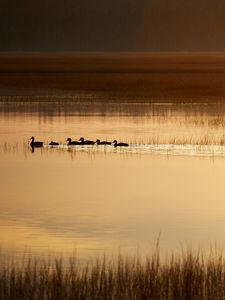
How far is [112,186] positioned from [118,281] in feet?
32.9

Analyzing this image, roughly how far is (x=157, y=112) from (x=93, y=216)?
2409 cm

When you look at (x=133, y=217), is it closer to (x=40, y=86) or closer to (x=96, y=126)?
(x=96, y=126)

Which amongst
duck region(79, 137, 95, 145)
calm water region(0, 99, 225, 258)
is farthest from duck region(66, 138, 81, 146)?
calm water region(0, 99, 225, 258)

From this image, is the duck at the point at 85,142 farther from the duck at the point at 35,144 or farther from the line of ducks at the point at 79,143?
the duck at the point at 35,144

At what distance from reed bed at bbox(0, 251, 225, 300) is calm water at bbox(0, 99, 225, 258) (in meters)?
1.68

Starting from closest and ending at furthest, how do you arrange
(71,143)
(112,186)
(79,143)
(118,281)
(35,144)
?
(118,281) → (112,186) → (35,144) → (71,143) → (79,143)

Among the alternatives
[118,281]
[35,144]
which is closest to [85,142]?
[35,144]

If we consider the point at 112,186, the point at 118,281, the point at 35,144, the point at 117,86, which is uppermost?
the point at 117,86

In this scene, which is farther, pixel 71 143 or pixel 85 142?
pixel 85 142

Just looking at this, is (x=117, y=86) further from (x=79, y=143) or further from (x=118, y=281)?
(x=118, y=281)

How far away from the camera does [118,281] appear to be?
1330 centimetres

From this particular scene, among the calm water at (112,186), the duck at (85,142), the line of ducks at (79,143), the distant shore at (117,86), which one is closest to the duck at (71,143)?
the line of ducks at (79,143)

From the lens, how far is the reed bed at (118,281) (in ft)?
42.2

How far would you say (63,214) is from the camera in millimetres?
19547
